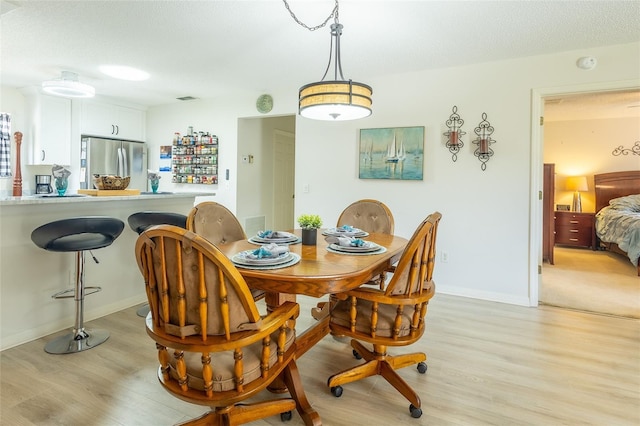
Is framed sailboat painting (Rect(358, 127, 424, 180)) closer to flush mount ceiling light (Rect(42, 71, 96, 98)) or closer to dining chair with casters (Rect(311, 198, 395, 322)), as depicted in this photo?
dining chair with casters (Rect(311, 198, 395, 322))

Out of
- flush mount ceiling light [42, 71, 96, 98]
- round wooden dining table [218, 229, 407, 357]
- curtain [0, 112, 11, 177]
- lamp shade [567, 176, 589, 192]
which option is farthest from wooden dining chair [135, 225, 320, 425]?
lamp shade [567, 176, 589, 192]

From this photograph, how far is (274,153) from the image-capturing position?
5812mm

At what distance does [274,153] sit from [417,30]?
346 centimetres

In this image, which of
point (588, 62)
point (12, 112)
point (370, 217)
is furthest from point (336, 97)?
point (12, 112)

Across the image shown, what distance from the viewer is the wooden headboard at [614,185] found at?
18.8ft

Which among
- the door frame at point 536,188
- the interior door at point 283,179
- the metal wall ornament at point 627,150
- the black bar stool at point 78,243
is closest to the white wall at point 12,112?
the black bar stool at point 78,243

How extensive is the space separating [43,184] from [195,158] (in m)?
2.00

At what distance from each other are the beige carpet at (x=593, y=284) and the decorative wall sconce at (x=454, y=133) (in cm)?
165

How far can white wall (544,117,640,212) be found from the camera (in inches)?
230

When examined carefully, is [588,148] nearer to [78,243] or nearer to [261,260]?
[261,260]

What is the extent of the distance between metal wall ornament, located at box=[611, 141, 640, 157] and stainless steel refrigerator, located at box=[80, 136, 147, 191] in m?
7.86

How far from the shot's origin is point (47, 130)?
4680 mm

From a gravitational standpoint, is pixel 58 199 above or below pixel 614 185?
below

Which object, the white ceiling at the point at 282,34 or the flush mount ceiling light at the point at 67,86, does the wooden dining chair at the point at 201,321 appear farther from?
the flush mount ceiling light at the point at 67,86
